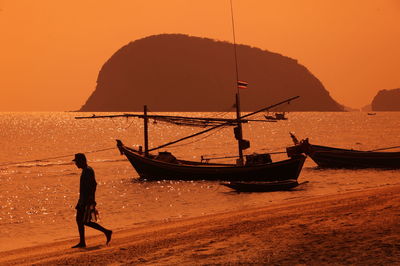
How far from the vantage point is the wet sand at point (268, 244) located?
10500 millimetres

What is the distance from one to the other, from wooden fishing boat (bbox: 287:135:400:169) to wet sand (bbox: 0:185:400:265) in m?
27.8

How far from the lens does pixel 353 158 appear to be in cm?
4453

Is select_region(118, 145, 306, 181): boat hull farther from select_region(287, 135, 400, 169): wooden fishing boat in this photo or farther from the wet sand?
the wet sand

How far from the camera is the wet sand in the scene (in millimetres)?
10500

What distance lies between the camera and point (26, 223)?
2500 centimetres

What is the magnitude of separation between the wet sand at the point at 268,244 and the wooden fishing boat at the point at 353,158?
27.8m

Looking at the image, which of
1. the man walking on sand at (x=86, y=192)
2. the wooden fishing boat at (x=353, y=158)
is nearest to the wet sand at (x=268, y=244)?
the man walking on sand at (x=86, y=192)

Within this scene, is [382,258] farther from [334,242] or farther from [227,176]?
[227,176]

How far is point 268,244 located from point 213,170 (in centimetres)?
2432

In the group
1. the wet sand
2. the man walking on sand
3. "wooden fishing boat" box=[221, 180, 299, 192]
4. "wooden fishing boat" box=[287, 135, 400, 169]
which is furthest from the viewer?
"wooden fishing boat" box=[287, 135, 400, 169]

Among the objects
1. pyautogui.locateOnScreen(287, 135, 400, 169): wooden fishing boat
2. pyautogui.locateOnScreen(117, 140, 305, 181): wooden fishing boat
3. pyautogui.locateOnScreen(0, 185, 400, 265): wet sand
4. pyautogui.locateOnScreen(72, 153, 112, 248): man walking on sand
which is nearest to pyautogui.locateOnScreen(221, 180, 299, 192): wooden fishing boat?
pyautogui.locateOnScreen(117, 140, 305, 181): wooden fishing boat

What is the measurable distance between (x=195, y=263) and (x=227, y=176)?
25021mm

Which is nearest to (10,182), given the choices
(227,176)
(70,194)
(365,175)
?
(70,194)

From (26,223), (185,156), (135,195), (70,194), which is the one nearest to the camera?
(26,223)
